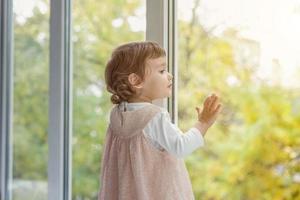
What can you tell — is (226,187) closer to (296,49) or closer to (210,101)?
(210,101)

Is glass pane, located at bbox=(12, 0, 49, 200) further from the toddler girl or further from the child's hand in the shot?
the child's hand

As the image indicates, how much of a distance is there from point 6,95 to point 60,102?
52cm

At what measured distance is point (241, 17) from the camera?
1.64 metres

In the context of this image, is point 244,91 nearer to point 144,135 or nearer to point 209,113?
point 209,113

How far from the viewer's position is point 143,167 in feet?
4.83

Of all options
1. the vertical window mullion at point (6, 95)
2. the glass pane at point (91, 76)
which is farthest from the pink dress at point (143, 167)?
the vertical window mullion at point (6, 95)

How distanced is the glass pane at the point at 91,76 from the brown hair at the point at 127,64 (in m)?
0.41

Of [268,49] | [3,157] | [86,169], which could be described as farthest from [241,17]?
[3,157]

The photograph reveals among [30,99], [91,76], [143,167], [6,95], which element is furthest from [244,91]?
[6,95]

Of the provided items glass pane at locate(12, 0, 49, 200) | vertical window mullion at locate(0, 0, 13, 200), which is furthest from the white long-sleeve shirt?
vertical window mullion at locate(0, 0, 13, 200)

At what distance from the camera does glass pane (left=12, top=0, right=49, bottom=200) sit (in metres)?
2.35

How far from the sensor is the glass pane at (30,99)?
7.71 feet

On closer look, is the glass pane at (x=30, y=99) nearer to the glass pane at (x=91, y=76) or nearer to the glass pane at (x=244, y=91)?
the glass pane at (x=91, y=76)

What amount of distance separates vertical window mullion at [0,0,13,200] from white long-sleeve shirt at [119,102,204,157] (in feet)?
4.18
